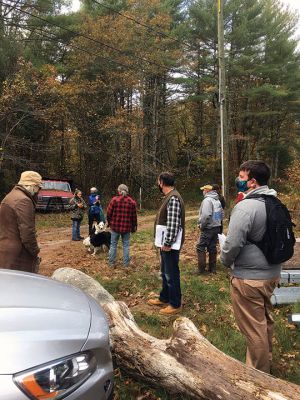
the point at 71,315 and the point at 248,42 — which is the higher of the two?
the point at 248,42

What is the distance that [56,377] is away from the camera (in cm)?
221

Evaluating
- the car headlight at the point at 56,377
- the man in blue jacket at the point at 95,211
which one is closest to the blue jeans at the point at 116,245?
the man in blue jacket at the point at 95,211

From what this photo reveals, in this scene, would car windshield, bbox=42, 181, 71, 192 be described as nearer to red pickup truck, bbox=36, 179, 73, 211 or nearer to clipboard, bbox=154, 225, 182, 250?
red pickup truck, bbox=36, 179, 73, 211

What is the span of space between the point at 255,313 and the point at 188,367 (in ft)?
Answer: 2.74

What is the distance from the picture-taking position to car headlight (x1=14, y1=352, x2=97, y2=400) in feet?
6.79

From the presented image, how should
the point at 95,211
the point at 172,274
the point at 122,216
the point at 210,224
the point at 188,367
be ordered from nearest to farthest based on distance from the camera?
the point at 188,367 → the point at 172,274 → the point at 210,224 → the point at 122,216 → the point at 95,211

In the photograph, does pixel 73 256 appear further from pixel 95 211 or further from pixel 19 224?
pixel 19 224

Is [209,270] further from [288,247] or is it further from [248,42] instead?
[248,42]

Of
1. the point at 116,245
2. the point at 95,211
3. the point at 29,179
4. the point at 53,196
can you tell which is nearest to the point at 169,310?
the point at 29,179

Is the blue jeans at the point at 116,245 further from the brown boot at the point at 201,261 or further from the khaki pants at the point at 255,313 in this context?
the khaki pants at the point at 255,313

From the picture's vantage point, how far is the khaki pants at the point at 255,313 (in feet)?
12.1

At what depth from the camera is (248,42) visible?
28.2 meters

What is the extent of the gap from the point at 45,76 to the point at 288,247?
2090 cm

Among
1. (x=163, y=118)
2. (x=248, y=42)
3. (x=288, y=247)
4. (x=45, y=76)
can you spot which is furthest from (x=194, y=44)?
(x=288, y=247)
